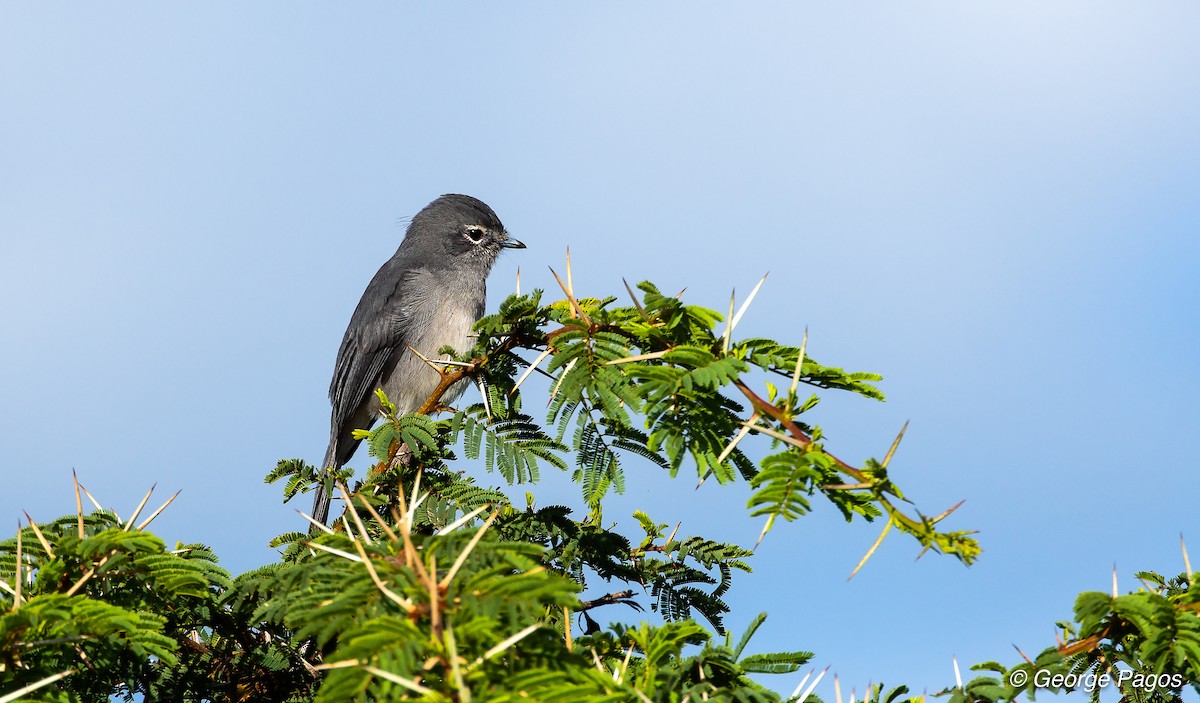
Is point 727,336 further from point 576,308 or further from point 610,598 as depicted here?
point 610,598

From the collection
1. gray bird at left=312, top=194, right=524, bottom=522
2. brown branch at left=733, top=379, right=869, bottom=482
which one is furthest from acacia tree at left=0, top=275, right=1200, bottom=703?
gray bird at left=312, top=194, right=524, bottom=522

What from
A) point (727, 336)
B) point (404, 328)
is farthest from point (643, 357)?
Result: point (404, 328)

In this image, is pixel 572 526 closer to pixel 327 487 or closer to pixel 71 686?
pixel 327 487

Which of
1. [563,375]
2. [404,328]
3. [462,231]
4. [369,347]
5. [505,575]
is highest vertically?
[462,231]

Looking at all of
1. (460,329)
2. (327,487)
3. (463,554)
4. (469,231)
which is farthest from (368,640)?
(469,231)

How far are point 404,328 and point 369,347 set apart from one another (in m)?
0.39

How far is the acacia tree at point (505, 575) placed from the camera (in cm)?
236

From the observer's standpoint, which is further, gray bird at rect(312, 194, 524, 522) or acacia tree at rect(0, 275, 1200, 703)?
gray bird at rect(312, 194, 524, 522)

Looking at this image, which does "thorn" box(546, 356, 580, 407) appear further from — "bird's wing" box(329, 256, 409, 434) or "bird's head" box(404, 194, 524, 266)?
"bird's head" box(404, 194, 524, 266)

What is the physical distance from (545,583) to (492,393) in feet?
7.67

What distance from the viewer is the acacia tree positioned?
93.0 inches

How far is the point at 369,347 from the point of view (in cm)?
967

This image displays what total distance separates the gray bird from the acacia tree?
4519mm

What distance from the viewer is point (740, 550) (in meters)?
4.93
